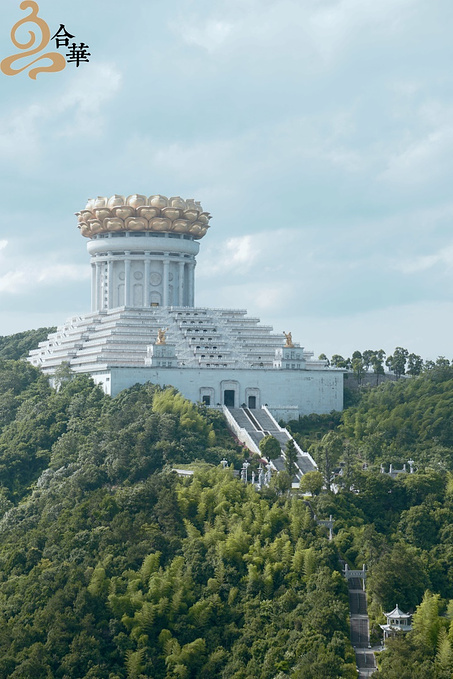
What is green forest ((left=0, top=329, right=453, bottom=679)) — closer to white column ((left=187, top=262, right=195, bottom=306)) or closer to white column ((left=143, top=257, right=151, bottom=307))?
white column ((left=143, top=257, right=151, bottom=307))

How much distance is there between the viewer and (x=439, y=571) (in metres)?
63.0

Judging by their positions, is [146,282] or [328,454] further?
[146,282]

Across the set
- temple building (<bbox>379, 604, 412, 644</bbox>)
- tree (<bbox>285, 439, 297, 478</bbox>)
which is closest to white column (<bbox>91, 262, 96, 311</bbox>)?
tree (<bbox>285, 439, 297, 478</bbox>)

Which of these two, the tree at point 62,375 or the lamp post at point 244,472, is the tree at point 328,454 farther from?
the tree at point 62,375

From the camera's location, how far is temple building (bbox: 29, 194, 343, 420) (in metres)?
82.2

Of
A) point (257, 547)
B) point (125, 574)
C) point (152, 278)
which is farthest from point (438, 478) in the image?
point (152, 278)

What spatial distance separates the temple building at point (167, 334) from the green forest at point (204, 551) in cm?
416

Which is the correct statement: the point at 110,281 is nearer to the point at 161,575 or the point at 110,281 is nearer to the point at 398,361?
the point at 398,361

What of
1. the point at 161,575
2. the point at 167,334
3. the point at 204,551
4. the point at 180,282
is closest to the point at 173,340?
the point at 167,334

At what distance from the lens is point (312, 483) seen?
218 ft

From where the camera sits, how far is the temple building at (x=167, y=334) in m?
82.2

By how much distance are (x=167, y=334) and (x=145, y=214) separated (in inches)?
364

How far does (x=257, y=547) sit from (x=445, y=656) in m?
10.2

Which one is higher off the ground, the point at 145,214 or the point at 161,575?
the point at 145,214
